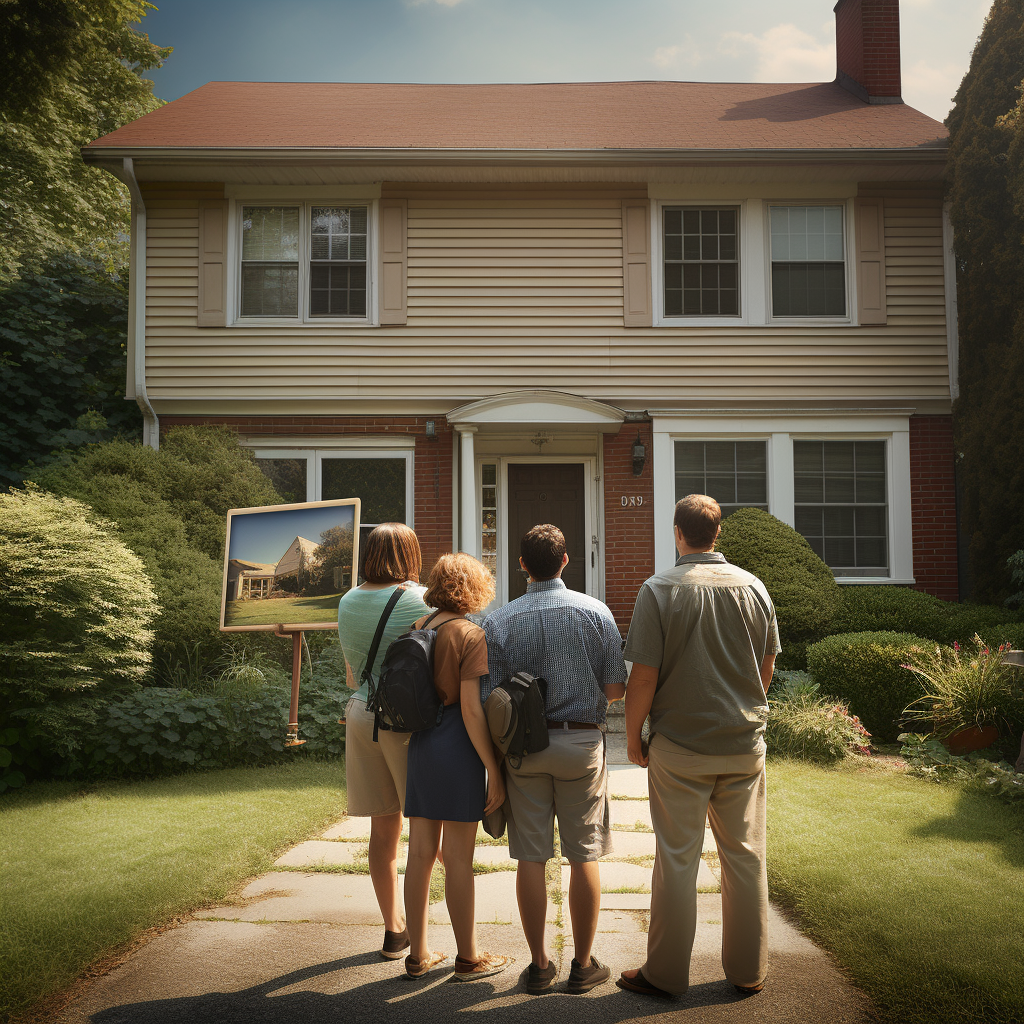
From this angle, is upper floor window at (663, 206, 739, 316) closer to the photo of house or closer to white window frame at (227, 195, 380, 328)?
white window frame at (227, 195, 380, 328)

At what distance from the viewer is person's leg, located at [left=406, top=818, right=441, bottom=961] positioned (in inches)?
115

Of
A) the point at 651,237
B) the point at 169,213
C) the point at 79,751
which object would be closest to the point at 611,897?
the point at 79,751

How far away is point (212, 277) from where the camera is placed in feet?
30.5

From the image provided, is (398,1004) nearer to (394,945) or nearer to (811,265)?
(394,945)

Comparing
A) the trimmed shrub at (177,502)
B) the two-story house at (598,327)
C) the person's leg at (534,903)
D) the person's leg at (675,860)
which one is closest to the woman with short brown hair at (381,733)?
the person's leg at (534,903)

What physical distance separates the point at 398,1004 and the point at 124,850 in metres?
2.29

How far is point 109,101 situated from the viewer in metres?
16.7

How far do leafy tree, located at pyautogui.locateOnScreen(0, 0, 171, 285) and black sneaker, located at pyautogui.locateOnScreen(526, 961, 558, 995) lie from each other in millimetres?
12366

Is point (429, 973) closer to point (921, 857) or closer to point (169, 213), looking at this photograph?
point (921, 857)

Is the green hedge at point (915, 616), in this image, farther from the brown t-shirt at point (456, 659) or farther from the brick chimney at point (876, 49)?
the brick chimney at point (876, 49)

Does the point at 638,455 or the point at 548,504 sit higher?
the point at 638,455

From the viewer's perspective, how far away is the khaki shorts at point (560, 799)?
9.32 feet

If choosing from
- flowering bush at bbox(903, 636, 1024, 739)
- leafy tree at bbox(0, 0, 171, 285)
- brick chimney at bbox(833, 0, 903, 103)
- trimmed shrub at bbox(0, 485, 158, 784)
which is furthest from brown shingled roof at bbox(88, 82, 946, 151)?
flowering bush at bbox(903, 636, 1024, 739)

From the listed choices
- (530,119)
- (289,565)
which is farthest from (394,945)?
(530,119)
